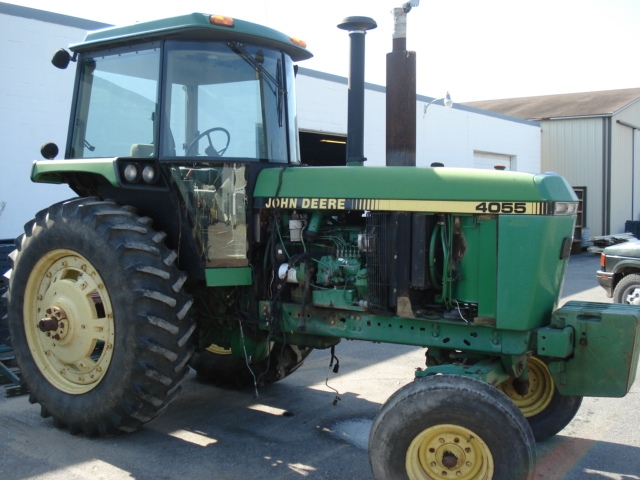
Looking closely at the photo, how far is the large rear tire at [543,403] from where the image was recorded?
4.66 m

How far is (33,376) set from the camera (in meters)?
4.83

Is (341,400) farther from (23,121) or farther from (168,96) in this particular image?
(23,121)

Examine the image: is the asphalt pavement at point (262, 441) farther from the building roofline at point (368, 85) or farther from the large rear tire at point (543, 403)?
the building roofline at point (368, 85)

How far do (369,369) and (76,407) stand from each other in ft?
9.45

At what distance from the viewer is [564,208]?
160 inches

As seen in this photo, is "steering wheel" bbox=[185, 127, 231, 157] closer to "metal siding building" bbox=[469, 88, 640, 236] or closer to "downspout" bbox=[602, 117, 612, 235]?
"metal siding building" bbox=[469, 88, 640, 236]

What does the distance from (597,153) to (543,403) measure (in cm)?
2142

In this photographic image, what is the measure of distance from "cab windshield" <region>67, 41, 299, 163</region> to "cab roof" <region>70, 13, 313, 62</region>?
5 cm

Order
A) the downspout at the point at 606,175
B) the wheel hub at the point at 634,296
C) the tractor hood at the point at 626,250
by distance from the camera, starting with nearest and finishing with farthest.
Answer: the wheel hub at the point at 634,296 < the tractor hood at the point at 626,250 < the downspout at the point at 606,175

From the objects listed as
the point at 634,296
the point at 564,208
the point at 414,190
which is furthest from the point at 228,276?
the point at 634,296

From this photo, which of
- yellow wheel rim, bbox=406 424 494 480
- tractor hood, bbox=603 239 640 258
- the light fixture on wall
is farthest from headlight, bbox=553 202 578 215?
the light fixture on wall

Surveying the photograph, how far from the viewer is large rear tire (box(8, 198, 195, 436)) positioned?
13.9 feet

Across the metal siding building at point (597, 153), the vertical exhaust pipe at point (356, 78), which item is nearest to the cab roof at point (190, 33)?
the vertical exhaust pipe at point (356, 78)

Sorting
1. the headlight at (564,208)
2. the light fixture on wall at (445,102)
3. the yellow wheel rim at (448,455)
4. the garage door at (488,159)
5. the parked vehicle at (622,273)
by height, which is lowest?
the yellow wheel rim at (448,455)
